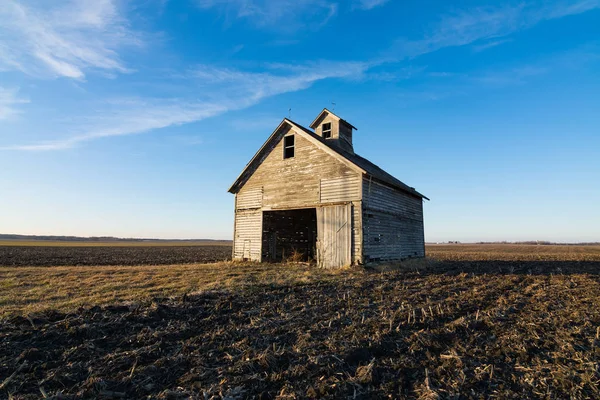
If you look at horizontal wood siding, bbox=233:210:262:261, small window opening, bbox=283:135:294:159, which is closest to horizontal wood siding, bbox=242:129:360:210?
small window opening, bbox=283:135:294:159

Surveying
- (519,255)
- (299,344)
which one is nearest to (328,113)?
(299,344)

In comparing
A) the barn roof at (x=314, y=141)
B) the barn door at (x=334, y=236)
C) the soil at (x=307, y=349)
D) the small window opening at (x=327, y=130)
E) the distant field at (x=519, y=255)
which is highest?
the small window opening at (x=327, y=130)

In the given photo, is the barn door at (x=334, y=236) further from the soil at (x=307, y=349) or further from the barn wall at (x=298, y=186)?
the soil at (x=307, y=349)

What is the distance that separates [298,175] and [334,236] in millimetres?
4487

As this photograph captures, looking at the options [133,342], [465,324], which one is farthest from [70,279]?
[465,324]

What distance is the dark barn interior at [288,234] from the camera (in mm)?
21906

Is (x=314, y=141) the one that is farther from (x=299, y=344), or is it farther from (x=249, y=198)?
(x=299, y=344)

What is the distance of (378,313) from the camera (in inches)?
328

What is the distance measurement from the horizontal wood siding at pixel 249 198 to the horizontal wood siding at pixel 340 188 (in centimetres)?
504

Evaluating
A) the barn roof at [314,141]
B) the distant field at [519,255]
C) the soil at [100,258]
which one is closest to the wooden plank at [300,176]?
the barn roof at [314,141]

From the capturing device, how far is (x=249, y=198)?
22500mm

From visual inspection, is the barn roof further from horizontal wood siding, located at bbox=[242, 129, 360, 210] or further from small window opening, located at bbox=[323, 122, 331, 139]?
small window opening, located at bbox=[323, 122, 331, 139]

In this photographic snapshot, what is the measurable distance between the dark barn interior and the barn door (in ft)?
12.6

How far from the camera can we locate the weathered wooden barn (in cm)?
1767
